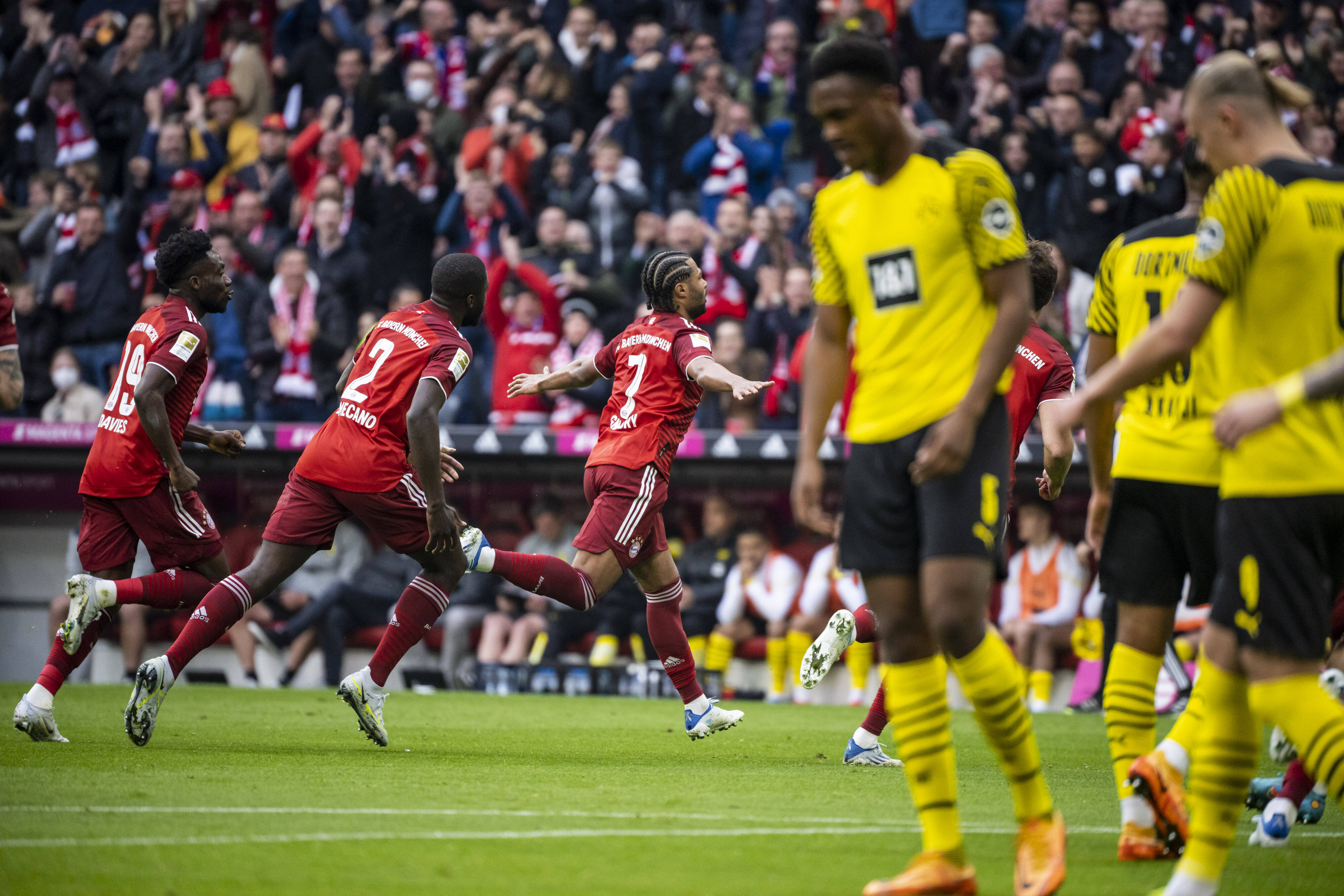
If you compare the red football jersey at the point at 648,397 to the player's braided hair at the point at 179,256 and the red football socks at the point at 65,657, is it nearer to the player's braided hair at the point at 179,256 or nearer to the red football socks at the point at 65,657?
the player's braided hair at the point at 179,256

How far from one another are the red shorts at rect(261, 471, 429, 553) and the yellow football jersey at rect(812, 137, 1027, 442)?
374 centimetres

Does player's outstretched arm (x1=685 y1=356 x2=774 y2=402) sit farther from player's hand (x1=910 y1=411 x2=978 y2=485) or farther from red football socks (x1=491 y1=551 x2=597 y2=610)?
player's hand (x1=910 y1=411 x2=978 y2=485)

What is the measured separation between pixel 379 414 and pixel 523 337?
6.86 metres

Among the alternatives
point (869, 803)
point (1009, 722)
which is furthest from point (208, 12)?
point (1009, 722)

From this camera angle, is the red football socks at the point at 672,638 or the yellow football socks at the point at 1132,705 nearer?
the yellow football socks at the point at 1132,705

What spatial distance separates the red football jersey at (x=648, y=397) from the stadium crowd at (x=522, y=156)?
5.37 metres

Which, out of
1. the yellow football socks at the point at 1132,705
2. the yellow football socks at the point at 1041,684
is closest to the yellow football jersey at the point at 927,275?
the yellow football socks at the point at 1132,705

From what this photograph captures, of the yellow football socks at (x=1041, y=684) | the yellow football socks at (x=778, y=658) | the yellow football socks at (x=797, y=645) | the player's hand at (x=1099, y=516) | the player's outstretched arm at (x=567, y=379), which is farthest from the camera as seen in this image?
the yellow football socks at (x=778, y=658)

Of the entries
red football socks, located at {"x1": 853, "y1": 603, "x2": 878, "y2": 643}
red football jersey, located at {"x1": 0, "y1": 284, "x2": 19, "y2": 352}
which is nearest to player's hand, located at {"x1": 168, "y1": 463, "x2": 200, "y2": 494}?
red football jersey, located at {"x1": 0, "y1": 284, "x2": 19, "y2": 352}

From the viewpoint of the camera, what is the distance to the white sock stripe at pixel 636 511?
25.4 feet

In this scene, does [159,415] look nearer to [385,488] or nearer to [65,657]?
[385,488]

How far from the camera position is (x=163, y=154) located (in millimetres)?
16953

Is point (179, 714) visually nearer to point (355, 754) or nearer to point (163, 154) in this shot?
point (355, 754)

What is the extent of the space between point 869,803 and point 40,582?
11363mm
